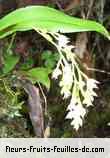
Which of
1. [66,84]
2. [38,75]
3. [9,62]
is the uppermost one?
[9,62]

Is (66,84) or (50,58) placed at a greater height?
(50,58)

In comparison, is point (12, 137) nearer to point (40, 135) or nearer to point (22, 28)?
point (40, 135)

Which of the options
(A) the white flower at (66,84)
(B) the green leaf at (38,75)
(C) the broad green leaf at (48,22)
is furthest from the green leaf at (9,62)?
(A) the white flower at (66,84)

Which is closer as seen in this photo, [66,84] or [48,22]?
[66,84]

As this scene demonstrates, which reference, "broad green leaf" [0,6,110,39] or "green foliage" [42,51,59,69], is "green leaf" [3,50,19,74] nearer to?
"green foliage" [42,51,59,69]

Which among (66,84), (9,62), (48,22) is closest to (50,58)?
(9,62)

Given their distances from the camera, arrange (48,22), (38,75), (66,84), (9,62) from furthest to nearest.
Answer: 1. (9,62)
2. (38,75)
3. (48,22)
4. (66,84)

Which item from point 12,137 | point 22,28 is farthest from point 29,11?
point 12,137

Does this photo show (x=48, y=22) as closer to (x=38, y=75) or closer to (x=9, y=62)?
(x=38, y=75)
